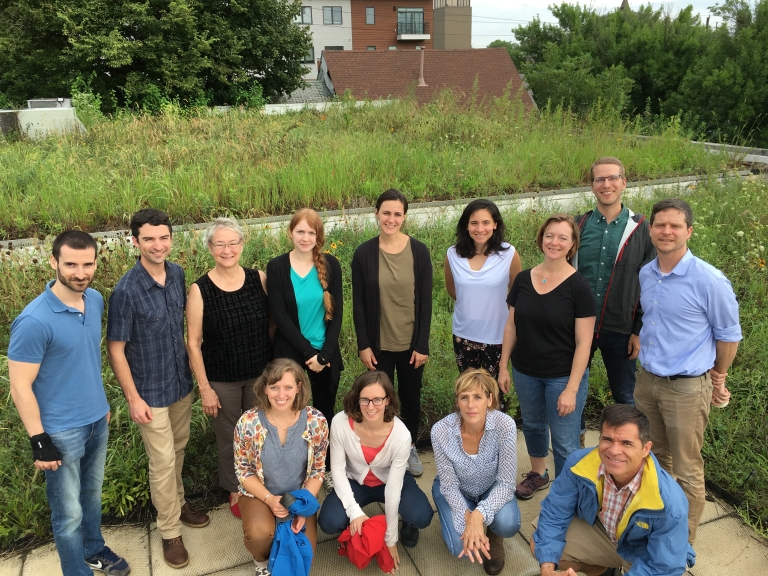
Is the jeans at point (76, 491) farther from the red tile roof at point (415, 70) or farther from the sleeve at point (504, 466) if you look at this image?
the red tile roof at point (415, 70)

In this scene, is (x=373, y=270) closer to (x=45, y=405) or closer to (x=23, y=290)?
(x=45, y=405)

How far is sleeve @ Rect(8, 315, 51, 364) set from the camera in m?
2.34

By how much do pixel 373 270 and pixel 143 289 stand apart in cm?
130

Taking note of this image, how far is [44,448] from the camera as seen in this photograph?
2375 millimetres

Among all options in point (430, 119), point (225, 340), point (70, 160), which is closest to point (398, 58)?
point (430, 119)

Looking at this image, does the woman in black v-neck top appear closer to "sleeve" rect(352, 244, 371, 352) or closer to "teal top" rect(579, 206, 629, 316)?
"teal top" rect(579, 206, 629, 316)

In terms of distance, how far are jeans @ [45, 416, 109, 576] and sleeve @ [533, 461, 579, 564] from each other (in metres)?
2.12

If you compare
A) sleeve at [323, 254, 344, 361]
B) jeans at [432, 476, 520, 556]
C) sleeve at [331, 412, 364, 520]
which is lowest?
jeans at [432, 476, 520, 556]

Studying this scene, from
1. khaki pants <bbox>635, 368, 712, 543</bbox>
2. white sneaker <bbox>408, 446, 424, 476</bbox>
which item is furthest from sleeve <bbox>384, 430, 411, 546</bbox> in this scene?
khaki pants <bbox>635, 368, 712, 543</bbox>

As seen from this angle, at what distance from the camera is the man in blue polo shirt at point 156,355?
9.00ft

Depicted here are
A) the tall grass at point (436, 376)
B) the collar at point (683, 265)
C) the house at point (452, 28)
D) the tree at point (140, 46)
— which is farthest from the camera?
the house at point (452, 28)

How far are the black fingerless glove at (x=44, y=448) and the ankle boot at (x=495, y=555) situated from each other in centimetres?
212

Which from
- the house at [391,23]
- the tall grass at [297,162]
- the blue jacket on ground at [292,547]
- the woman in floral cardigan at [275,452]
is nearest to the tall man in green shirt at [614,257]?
the woman in floral cardigan at [275,452]

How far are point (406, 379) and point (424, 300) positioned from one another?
0.56m
